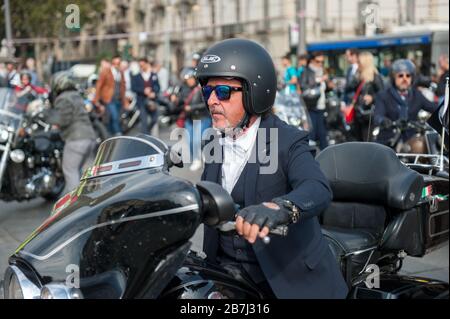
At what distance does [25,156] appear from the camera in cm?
773

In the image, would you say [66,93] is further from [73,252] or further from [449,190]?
[73,252]

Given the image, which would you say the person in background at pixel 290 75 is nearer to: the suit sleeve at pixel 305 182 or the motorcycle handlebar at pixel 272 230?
the suit sleeve at pixel 305 182

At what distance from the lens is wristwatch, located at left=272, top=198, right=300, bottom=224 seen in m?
2.13

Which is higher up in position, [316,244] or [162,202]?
[162,202]

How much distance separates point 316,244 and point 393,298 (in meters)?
0.32

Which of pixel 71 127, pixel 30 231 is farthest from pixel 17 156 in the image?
pixel 30 231

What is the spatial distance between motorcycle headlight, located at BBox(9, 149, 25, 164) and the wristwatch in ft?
18.7

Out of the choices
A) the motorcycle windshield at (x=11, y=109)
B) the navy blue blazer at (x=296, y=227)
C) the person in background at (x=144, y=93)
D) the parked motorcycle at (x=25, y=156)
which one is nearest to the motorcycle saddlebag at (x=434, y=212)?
the navy blue blazer at (x=296, y=227)

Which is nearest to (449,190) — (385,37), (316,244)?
(316,244)

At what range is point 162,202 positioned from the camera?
1.98 metres

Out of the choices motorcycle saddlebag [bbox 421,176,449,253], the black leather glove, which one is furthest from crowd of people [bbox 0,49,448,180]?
the black leather glove

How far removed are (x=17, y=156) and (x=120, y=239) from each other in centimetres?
573
